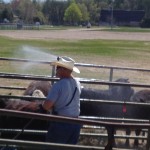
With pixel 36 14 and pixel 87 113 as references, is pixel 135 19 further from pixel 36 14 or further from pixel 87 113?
pixel 87 113

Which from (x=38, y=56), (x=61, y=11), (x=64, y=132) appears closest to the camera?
(x=64, y=132)

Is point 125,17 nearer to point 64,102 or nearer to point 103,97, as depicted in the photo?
point 103,97

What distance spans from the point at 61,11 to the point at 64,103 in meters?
177

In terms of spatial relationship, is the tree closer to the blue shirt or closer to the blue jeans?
the blue shirt

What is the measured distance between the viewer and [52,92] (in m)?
5.81

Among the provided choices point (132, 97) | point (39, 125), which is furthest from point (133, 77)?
point (39, 125)

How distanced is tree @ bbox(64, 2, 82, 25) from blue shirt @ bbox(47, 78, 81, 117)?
505ft

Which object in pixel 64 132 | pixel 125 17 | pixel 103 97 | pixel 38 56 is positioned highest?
pixel 64 132

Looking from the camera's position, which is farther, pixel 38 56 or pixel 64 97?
pixel 38 56

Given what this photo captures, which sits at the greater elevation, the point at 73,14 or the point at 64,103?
the point at 64,103

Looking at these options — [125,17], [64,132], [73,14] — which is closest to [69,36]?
[64,132]

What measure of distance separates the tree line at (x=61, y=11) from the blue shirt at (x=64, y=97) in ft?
480

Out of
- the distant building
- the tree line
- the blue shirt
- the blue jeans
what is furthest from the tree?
the blue jeans

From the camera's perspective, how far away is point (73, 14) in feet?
529
